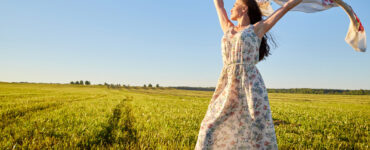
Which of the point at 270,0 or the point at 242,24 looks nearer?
the point at 242,24

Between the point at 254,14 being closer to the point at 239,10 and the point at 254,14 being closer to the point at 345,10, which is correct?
the point at 239,10

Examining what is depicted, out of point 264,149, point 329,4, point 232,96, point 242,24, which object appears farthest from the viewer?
point 329,4

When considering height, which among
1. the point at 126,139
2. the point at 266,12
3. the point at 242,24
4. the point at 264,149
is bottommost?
the point at 126,139

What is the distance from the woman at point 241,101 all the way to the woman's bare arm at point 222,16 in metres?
0.13

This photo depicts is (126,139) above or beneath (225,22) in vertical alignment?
beneath

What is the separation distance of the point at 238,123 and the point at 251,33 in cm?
120

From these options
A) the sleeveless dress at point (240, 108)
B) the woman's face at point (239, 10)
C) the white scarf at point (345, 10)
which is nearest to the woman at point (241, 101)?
the sleeveless dress at point (240, 108)

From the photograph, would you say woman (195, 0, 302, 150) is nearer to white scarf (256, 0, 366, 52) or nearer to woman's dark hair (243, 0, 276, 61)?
woman's dark hair (243, 0, 276, 61)

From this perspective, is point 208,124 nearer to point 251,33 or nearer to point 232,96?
point 232,96

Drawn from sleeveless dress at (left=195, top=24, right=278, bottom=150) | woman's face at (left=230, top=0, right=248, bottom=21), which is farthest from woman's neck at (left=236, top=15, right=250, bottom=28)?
sleeveless dress at (left=195, top=24, right=278, bottom=150)

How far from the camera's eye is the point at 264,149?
2.42 meters

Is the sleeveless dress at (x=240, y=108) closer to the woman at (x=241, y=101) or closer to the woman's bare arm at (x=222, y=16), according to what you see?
the woman at (x=241, y=101)

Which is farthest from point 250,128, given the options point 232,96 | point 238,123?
point 232,96

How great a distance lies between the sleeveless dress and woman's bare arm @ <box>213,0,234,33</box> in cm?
33
